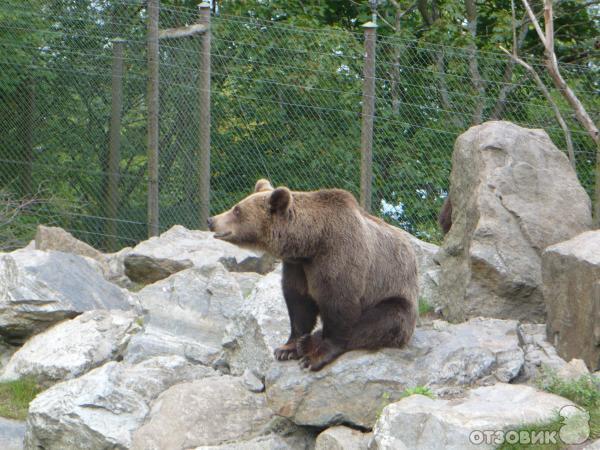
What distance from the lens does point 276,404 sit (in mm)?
5918

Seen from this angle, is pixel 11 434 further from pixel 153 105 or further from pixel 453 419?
pixel 153 105

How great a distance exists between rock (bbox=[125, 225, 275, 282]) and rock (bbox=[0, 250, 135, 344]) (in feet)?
2.73

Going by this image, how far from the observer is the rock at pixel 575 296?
19.8ft

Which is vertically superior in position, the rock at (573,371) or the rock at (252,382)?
the rock at (573,371)

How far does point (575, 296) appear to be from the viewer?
20.3 ft

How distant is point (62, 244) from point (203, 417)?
384cm

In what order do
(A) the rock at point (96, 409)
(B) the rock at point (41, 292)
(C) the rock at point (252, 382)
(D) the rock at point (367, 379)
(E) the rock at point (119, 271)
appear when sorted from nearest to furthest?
(D) the rock at point (367, 379), (A) the rock at point (96, 409), (C) the rock at point (252, 382), (B) the rock at point (41, 292), (E) the rock at point (119, 271)

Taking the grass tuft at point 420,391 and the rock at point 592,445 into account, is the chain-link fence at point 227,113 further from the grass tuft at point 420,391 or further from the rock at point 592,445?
the rock at point 592,445

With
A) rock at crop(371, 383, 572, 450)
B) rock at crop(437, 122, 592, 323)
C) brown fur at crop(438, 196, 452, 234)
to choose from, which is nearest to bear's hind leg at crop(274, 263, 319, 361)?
rock at crop(371, 383, 572, 450)

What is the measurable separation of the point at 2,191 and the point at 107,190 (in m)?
1.16

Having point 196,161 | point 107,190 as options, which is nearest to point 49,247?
point 107,190

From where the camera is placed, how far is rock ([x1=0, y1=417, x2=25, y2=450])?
6801 mm

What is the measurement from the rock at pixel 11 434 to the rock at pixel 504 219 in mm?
3162

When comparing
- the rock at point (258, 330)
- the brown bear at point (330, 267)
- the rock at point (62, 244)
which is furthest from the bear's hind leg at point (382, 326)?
the rock at point (62, 244)
